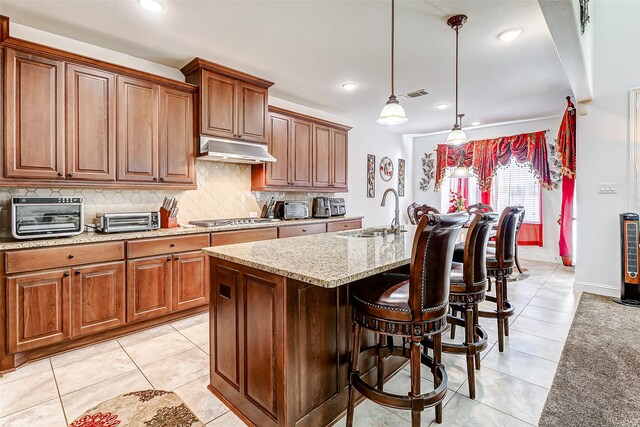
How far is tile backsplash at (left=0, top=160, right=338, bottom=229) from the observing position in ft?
9.29

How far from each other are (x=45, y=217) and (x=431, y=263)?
2.84 m

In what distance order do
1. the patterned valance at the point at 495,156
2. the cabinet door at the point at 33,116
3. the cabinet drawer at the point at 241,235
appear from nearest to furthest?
the cabinet door at the point at 33,116 → the cabinet drawer at the point at 241,235 → the patterned valance at the point at 495,156

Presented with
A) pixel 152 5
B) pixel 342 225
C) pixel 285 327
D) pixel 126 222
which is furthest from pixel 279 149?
pixel 285 327

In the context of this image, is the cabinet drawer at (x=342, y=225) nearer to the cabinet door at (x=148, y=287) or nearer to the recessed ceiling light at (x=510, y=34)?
the cabinet door at (x=148, y=287)

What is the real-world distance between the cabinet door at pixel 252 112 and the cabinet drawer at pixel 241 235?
1.11m

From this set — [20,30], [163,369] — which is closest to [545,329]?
[163,369]

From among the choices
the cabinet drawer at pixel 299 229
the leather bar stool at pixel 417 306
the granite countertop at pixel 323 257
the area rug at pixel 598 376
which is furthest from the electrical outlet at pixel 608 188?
the leather bar stool at pixel 417 306

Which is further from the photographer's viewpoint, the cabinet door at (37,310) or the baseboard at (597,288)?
the baseboard at (597,288)

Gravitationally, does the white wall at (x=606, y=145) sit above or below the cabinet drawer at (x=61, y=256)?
above

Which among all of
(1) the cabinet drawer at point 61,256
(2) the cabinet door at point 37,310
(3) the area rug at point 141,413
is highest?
(1) the cabinet drawer at point 61,256

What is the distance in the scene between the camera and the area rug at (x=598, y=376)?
5.81 feet

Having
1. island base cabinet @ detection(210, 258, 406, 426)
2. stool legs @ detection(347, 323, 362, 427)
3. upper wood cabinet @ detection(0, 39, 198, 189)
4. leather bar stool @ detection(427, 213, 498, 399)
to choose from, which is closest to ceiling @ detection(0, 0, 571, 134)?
upper wood cabinet @ detection(0, 39, 198, 189)

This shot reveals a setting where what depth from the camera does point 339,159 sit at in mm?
5273

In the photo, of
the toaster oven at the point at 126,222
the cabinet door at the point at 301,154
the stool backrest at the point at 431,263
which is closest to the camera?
the stool backrest at the point at 431,263
